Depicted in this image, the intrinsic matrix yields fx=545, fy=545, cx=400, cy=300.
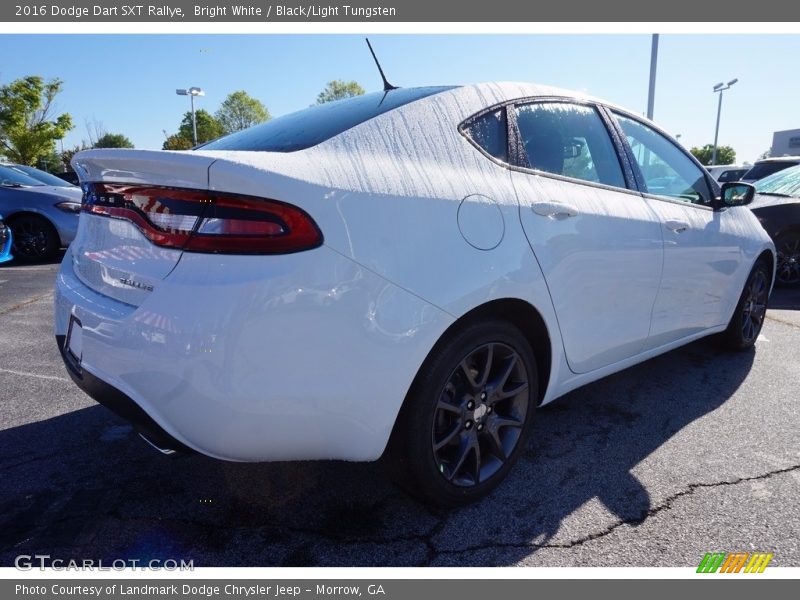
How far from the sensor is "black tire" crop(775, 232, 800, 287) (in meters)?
6.59

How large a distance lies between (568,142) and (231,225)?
1668 mm

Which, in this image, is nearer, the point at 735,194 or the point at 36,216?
the point at 735,194

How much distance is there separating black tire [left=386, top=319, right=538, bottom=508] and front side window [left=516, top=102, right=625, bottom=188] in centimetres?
79

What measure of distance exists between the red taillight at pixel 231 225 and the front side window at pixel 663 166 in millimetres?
2088

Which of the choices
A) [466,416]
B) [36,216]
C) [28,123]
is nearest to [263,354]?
[466,416]

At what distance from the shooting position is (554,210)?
2.19m

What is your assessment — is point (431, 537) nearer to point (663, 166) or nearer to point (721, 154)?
point (663, 166)

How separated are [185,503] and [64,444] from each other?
0.89 m

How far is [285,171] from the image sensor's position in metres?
1.59

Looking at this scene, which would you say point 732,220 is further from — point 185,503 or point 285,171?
point 185,503

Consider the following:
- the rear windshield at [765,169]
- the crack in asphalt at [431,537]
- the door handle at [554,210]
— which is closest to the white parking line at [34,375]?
the crack in asphalt at [431,537]

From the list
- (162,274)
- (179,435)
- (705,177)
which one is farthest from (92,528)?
(705,177)

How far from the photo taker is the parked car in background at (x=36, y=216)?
792 centimetres

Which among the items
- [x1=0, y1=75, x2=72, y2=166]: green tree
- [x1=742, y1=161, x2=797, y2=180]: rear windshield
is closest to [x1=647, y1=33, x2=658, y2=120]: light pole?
[x1=742, y1=161, x2=797, y2=180]: rear windshield
